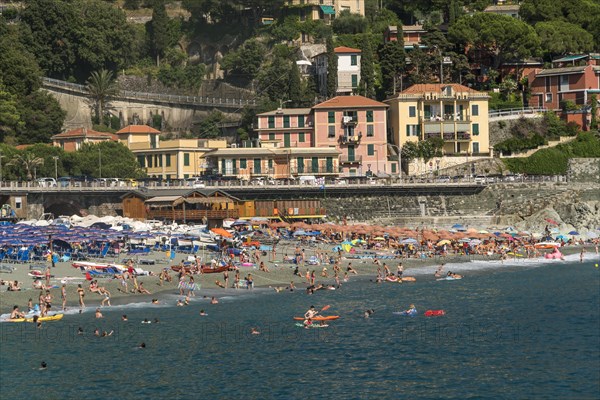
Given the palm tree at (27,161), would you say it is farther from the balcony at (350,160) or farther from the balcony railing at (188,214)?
the balcony at (350,160)

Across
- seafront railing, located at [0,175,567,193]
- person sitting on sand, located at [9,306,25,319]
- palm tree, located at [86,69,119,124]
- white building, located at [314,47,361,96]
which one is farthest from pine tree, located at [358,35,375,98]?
person sitting on sand, located at [9,306,25,319]

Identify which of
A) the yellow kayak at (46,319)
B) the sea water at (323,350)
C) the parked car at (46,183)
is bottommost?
the sea water at (323,350)

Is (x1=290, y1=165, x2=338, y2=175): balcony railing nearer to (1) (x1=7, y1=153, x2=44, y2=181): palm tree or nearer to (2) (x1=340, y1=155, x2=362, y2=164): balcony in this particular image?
(2) (x1=340, y1=155, x2=362, y2=164): balcony

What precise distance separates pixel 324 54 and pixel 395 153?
15.7m

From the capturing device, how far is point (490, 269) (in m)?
74.2

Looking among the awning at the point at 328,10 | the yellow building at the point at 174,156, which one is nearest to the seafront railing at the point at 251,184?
the yellow building at the point at 174,156

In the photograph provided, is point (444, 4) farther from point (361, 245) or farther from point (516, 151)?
point (361, 245)

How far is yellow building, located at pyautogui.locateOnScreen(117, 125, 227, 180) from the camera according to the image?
104 metres

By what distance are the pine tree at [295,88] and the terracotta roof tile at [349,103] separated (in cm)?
945

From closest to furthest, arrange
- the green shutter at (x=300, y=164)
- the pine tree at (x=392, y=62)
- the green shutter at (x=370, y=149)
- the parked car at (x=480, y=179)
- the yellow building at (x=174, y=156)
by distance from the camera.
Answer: the parked car at (x=480, y=179), the green shutter at (x=300, y=164), the green shutter at (x=370, y=149), the yellow building at (x=174, y=156), the pine tree at (x=392, y=62)

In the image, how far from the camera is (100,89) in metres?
118

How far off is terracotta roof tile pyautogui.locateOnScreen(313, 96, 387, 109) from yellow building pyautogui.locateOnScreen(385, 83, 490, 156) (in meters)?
2.39

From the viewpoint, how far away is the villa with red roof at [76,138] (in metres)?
108

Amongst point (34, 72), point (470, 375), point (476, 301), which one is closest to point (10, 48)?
point (34, 72)
